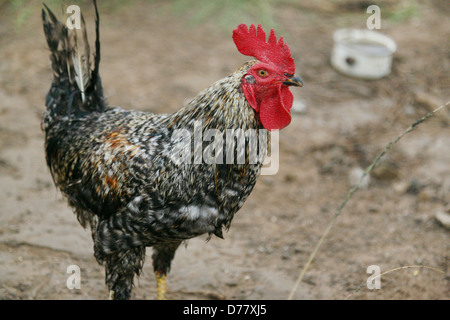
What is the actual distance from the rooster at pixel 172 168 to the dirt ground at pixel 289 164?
113 cm

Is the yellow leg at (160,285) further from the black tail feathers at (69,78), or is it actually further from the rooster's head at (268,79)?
the rooster's head at (268,79)

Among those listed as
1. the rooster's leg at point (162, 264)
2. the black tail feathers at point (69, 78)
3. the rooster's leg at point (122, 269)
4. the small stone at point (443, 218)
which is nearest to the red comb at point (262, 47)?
the black tail feathers at point (69, 78)

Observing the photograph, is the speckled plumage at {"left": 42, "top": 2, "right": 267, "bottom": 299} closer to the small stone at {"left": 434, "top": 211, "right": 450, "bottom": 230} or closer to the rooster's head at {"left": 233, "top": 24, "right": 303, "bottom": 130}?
the rooster's head at {"left": 233, "top": 24, "right": 303, "bottom": 130}

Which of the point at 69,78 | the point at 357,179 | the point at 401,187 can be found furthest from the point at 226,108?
the point at 401,187

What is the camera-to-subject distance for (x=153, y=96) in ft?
23.8

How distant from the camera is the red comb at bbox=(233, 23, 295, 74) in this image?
3.22 metres

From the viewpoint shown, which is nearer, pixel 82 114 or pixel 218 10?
pixel 82 114

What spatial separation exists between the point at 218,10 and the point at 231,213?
6906mm

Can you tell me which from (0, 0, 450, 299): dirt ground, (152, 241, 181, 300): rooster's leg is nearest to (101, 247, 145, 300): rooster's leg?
(152, 241, 181, 300): rooster's leg

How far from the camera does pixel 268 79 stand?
10.4ft

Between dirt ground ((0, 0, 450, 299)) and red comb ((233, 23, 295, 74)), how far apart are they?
169 cm
